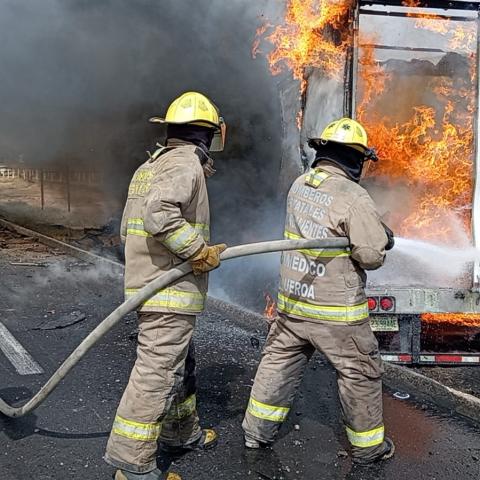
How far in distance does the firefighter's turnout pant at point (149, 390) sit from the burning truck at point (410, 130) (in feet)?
6.57

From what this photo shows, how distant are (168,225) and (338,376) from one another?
125cm

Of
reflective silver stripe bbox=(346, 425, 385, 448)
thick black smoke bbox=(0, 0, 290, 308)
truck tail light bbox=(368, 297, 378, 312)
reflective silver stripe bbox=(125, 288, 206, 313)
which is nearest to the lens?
reflective silver stripe bbox=(125, 288, 206, 313)

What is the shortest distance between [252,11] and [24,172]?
17003mm

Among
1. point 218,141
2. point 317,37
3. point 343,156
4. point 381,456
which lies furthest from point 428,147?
point 381,456

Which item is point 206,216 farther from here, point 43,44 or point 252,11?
point 43,44

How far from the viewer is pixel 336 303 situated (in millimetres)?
2955

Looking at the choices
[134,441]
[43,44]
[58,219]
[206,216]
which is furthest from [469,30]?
[58,219]

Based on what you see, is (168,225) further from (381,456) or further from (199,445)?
(381,456)

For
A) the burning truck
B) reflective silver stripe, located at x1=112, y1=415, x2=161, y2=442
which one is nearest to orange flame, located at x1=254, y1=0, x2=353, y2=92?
the burning truck

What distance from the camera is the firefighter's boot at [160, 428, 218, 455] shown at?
3.13 m

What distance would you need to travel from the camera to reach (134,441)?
104 inches

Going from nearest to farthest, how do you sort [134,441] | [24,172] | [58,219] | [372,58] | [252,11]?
1. [134,441]
2. [372,58]
3. [252,11]
4. [58,219]
5. [24,172]

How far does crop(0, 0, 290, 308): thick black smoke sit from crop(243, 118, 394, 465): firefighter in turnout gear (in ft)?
15.5

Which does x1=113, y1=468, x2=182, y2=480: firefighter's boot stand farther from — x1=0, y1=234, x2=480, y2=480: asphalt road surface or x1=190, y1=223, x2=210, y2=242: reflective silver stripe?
x1=190, y1=223, x2=210, y2=242: reflective silver stripe
